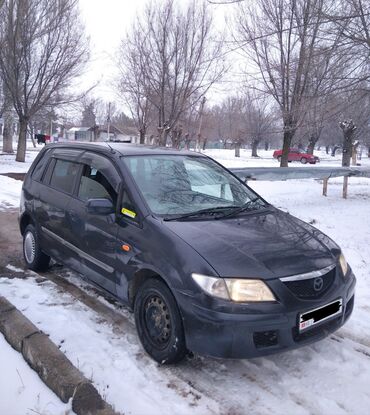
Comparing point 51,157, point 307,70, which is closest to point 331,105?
point 307,70

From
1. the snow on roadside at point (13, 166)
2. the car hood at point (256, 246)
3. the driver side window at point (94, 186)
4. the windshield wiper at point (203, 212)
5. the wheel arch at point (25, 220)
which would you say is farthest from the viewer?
the snow on roadside at point (13, 166)

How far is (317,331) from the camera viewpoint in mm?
3188

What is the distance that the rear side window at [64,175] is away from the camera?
4668 millimetres

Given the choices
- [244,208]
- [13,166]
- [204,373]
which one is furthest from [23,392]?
[13,166]

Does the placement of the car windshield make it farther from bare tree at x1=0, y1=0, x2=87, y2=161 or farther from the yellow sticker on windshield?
bare tree at x1=0, y1=0, x2=87, y2=161

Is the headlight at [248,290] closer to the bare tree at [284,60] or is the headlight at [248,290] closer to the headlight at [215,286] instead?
the headlight at [215,286]

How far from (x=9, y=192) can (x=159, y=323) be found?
9926 mm

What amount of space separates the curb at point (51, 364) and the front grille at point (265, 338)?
1057 millimetres

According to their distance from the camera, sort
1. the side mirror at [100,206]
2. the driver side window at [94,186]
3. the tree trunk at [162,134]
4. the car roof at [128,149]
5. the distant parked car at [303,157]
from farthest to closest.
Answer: the distant parked car at [303,157]
the tree trunk at [162,134]
the car roof at [128,149]
the driver side window at [94,186]
the side mirror at [100,206]

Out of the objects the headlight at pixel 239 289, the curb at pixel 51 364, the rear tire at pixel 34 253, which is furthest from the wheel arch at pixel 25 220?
the headlight at pixel 239 289

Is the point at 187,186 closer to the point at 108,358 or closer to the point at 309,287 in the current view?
the point at 309,287

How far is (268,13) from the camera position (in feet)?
46.9

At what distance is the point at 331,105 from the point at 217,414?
8.57m

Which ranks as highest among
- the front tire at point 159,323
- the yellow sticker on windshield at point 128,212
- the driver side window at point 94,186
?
the driver side window at point 94,186
